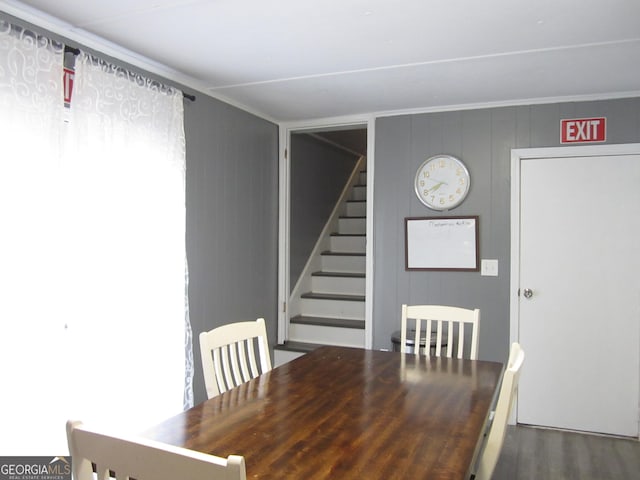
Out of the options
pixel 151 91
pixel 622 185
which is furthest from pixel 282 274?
pixel 622 185

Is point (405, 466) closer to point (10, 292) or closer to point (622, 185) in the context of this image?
point (10, 292)

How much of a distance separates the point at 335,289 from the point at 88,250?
3010 millimetres

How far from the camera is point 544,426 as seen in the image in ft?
11.5

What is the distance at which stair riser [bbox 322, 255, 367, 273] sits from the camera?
5.20 metres

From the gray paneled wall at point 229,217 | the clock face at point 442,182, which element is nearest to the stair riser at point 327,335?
the gray paneled wall at point 229,217

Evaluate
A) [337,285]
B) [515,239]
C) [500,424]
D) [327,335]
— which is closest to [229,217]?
[327,335]

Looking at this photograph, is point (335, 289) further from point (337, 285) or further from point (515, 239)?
point (515, 239)

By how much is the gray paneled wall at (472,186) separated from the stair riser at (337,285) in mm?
965

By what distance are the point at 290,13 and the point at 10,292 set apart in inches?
65.1

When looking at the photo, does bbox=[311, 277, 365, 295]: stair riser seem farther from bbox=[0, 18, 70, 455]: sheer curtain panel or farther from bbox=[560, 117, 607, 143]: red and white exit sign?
bbox=[0, 18, 70, 455]: sheer curtain panel

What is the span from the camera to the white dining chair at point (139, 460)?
2.75ft

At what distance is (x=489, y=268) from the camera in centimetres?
364

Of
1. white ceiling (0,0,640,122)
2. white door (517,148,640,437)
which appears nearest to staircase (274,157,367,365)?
white door (517,148,640,437)

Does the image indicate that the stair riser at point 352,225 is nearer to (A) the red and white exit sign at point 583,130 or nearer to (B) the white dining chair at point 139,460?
(A) the red and white exit sign at point 583,130
